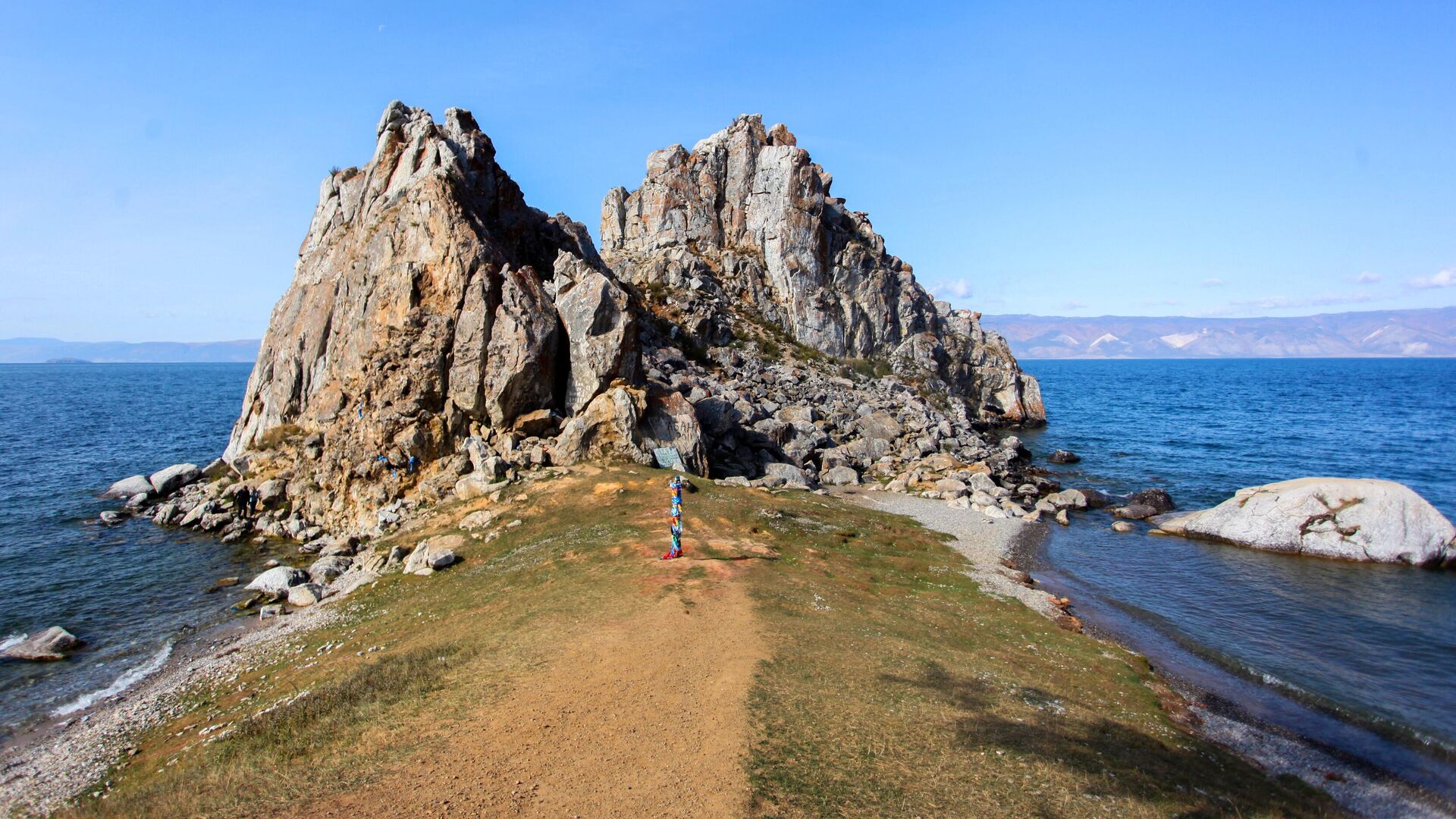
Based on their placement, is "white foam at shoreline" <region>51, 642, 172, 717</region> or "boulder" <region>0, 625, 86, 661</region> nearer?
"white foam at shoreline" <region>51, 642, 172, 717</region>

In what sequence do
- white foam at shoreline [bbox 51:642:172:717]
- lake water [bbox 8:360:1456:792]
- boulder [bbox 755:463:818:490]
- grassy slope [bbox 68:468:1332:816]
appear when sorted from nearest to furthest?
grassy slope [bbox 68:468:1332:816]
white foam at shoreline [bbox 51:642:172:717]
lake water [bbox 8:360:1456:792]
boulder [bbox 755:463:818:490]

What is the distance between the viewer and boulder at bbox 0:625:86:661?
25.2 metres

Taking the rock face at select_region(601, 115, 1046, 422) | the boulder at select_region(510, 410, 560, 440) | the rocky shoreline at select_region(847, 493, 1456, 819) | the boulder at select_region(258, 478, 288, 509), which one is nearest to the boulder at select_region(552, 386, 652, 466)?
the boulder at select_region(510, 410, 560, 440)

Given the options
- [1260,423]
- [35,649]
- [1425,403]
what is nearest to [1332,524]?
[35,649]

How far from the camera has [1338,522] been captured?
3800 cm

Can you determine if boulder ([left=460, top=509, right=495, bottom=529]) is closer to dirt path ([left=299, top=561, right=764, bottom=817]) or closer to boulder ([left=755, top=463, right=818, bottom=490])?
dirt path ([left=299, top=561, right=764, bottom=817])

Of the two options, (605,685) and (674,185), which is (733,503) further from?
(674,185)

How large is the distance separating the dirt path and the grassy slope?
0.60 meters

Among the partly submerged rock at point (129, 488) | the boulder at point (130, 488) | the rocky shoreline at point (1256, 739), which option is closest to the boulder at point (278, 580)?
the boulder at point (130, 488)

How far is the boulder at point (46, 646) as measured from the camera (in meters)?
25.2

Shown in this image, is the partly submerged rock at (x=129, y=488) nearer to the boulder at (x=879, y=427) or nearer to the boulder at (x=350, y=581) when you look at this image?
the boulder at (x=350, y=581)

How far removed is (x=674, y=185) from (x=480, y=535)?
6977 cm

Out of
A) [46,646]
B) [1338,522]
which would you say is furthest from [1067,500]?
[46,646]

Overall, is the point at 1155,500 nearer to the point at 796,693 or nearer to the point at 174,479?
the point at 796,693
